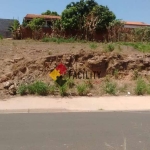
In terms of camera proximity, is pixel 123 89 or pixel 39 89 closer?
pixel 39 89

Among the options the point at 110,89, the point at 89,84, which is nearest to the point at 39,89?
the point at 89,84

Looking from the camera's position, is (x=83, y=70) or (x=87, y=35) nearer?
(x=83, y=70)

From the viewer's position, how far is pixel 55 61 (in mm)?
12852

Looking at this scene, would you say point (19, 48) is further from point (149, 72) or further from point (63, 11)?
point (63, 11)

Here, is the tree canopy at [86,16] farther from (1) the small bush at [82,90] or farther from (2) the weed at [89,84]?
(1) the small bush at [82,90]

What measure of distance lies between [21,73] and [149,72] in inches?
238

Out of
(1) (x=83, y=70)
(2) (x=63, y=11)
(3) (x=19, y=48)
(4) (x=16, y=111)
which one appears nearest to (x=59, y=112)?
(4) (x=16, y=111)

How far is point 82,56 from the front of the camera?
1338 centimetres

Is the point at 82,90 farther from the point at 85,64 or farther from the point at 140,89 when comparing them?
the point at 85,64
